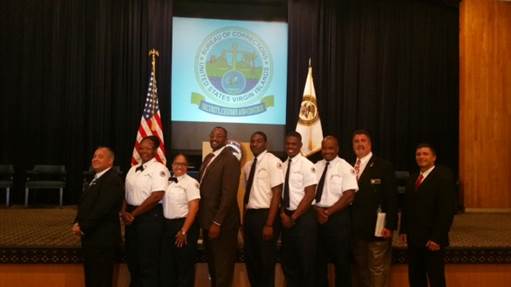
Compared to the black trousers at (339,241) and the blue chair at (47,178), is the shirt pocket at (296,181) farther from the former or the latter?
the blue chair at (47,178)

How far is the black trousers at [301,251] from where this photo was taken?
4.22m

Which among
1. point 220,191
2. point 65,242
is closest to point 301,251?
point 220,191

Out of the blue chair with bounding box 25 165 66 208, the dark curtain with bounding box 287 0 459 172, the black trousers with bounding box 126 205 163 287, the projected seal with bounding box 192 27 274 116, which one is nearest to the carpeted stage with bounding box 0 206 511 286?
the black trousers with bounding box 126 205 163 287

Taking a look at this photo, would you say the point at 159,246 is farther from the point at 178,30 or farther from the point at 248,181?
the point at 178,30

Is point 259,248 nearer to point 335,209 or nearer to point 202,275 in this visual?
point 335,209

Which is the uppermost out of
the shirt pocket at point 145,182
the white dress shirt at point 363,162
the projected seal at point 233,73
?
the projected seal at point 233,73

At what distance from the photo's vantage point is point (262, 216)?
4.25 m

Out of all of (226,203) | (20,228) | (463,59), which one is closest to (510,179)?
(463,59)

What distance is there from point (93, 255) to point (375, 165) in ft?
7.70

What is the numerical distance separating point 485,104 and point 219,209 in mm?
7853

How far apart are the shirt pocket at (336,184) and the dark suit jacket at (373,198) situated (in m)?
0.17

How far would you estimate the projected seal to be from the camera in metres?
10.3

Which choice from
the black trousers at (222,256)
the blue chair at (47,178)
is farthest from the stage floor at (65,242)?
the blue chair at (47,178)

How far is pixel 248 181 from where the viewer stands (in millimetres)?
4363
